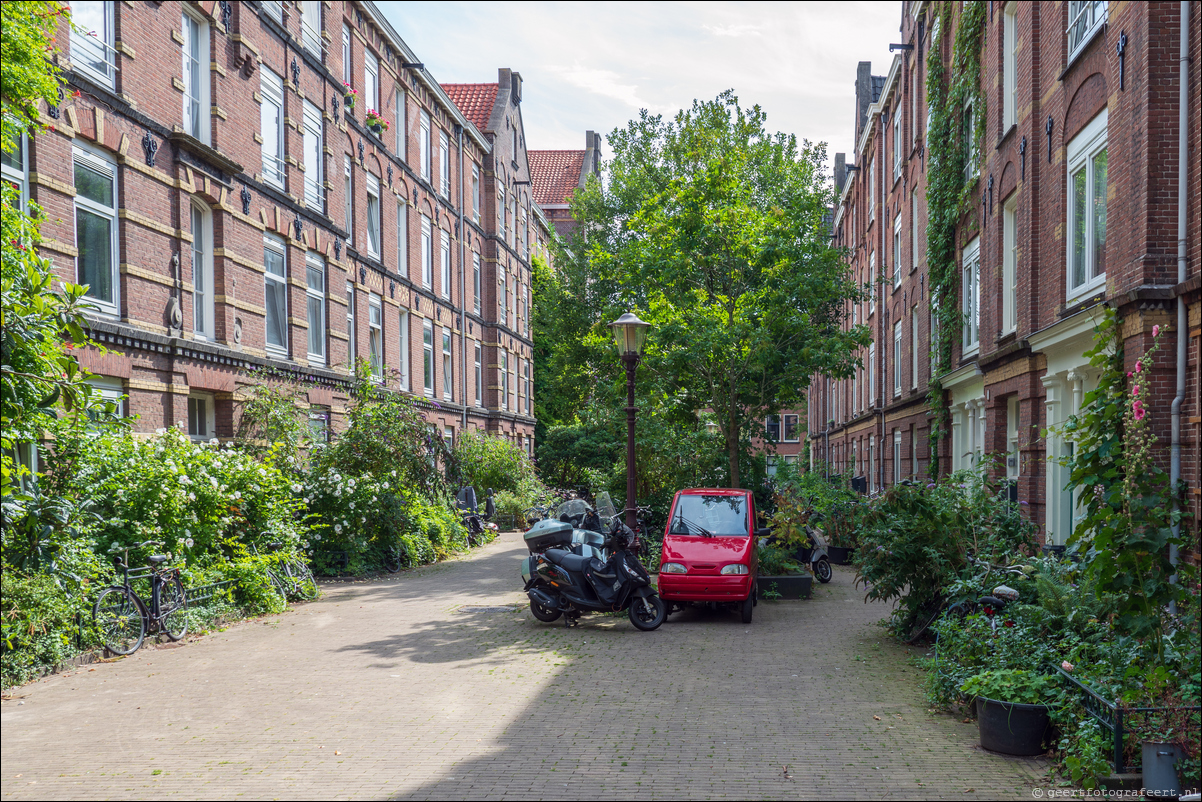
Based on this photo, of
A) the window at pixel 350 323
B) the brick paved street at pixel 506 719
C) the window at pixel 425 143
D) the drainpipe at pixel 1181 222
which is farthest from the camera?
the window at pixel 425 143

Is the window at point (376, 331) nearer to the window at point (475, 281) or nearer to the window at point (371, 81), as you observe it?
the window at point (371, 81)

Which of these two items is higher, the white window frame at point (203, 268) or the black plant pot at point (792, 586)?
the white window frame at point (203, 268)

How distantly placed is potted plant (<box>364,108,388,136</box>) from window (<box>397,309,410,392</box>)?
5.04 metres

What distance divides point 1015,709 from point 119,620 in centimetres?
833

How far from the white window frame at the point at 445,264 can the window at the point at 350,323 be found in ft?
24.6

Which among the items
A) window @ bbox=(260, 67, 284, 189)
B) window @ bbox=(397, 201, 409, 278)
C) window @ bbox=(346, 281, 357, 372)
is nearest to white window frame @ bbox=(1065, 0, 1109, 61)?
window @ bbox=(260, 67, 284, 189)

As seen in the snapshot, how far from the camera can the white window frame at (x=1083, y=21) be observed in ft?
38.1

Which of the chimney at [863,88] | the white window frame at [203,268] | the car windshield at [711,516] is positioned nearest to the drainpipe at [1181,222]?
the car windshield at [711,516]

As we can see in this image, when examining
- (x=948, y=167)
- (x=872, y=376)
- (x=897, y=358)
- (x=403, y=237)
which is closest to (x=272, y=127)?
(x=403, y=237)

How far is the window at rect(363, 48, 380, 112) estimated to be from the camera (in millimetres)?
23188

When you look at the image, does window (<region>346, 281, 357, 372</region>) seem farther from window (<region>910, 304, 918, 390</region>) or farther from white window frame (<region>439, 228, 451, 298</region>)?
window (<region>910, 304, 918, 390</region>)

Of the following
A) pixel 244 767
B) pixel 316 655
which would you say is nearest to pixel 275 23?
pixel 316 655

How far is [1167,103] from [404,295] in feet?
65.0

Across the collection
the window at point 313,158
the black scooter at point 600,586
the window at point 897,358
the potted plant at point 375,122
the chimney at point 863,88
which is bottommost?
the black scooter at point 600,586
